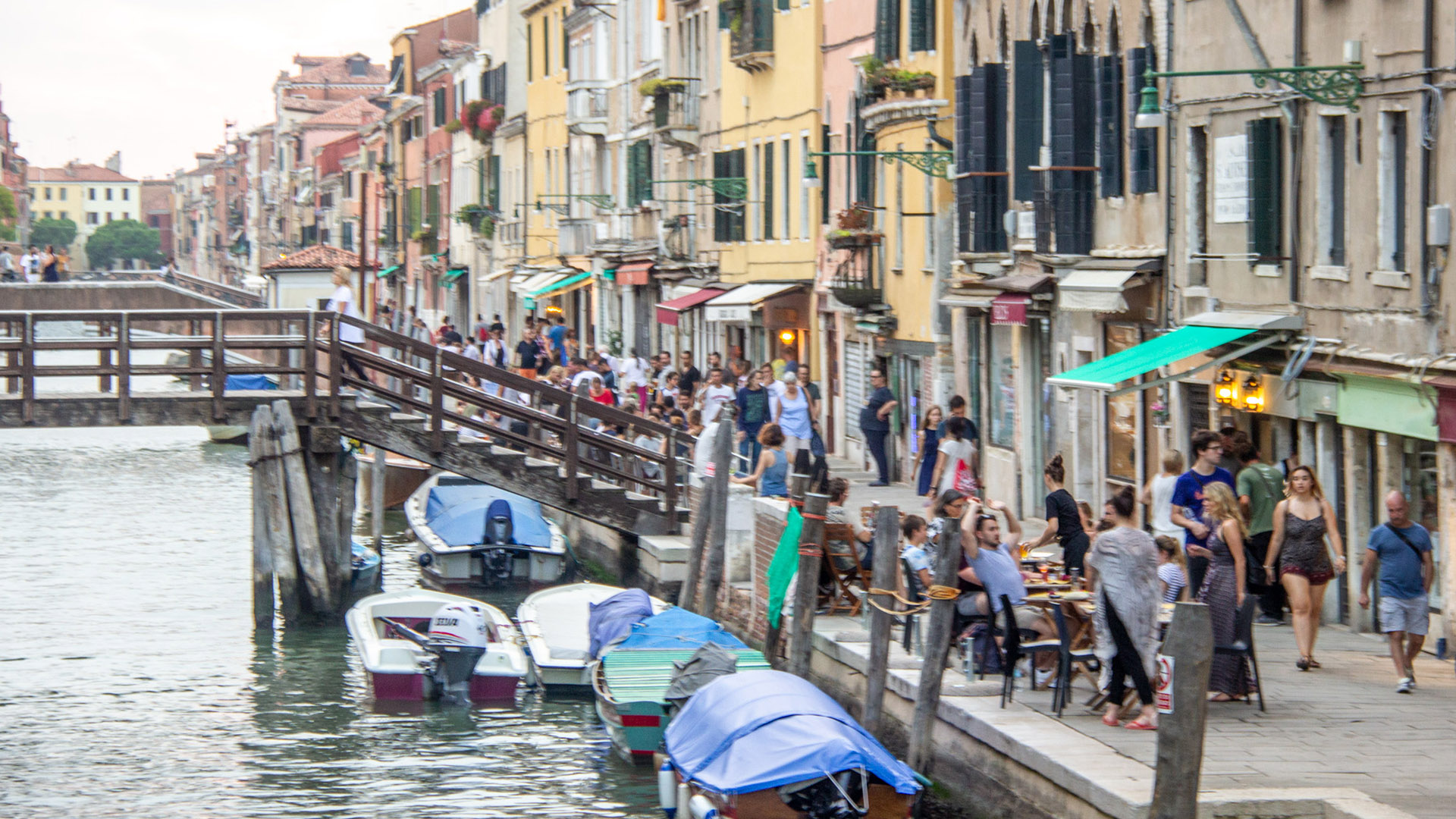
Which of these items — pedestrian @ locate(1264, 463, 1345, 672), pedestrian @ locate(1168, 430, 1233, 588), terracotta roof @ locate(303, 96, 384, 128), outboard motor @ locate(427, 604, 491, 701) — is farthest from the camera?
terracotta roof @ locate(303, 96, 384, 128)

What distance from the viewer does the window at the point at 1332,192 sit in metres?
16.2

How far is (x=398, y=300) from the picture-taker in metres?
82.2

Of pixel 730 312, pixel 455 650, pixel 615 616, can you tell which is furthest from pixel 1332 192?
pixel 730 312

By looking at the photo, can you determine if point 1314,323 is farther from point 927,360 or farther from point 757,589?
point 927,360

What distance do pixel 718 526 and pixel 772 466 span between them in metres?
0.94

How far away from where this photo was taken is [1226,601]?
12.3 m

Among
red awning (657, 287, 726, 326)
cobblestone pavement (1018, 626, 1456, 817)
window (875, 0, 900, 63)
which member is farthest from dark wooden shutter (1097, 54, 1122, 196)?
red awning (657, 287, 726, 326)

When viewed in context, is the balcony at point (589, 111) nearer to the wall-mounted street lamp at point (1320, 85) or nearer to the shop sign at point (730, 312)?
the shop sign at point (730, 312)

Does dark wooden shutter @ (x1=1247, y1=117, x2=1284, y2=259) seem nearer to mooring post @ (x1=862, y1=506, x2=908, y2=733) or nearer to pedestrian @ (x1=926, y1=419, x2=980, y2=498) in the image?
pedestrian @ (x1=926, y1=419, x2=980, y2=498)

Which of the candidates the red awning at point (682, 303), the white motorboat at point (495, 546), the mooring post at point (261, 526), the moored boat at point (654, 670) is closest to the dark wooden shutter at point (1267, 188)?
the moored boat at point (654, 670)

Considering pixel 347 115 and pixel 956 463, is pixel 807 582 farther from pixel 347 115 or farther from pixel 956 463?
pixel 347 115

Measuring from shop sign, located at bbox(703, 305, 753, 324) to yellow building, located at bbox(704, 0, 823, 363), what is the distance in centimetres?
2

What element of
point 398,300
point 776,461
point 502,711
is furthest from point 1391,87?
point 398,300

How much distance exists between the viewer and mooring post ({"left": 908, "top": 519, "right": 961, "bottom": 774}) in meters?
13.0
